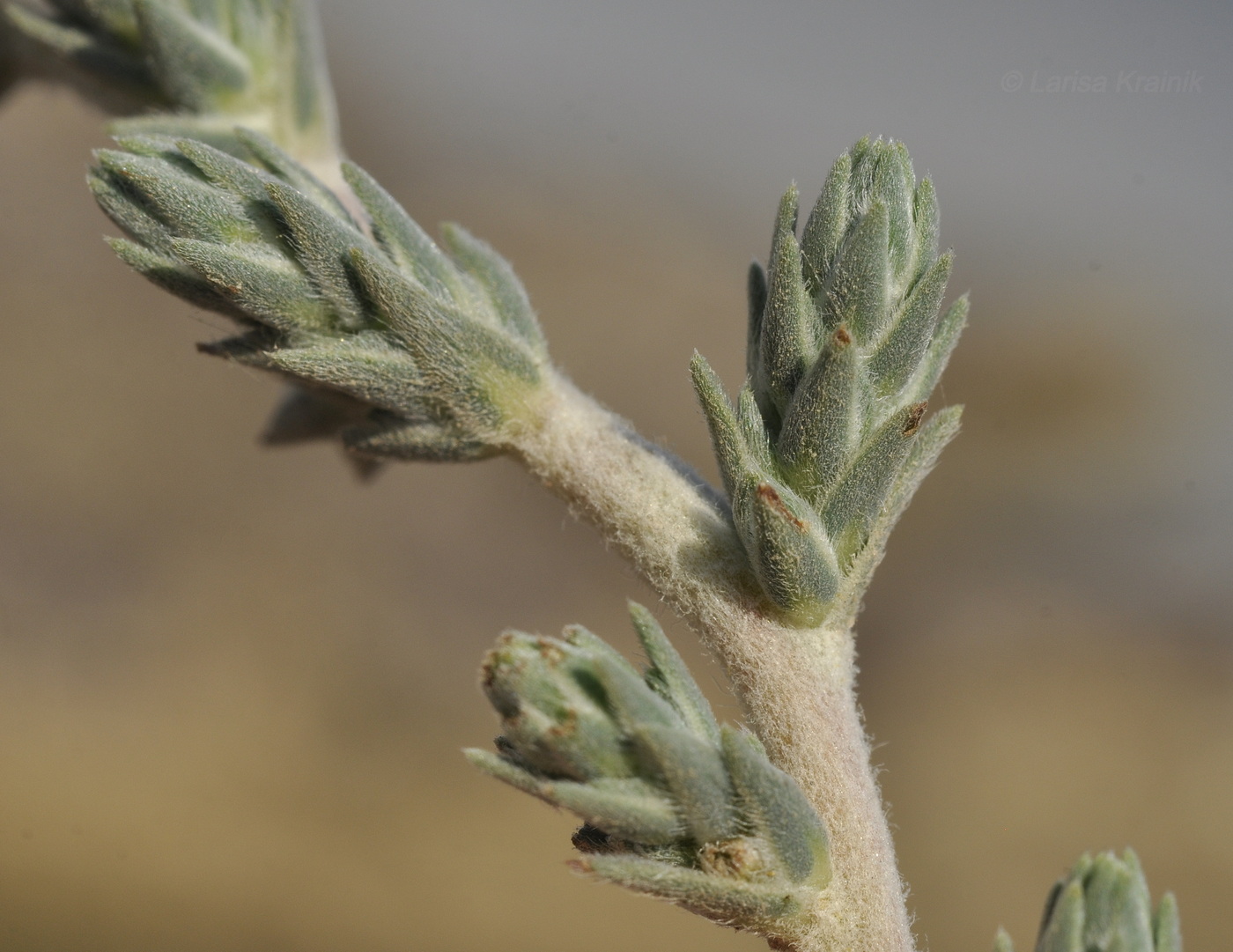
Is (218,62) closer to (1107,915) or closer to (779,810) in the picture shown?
(779,810)

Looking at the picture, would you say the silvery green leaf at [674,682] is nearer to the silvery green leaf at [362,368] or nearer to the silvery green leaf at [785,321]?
the silvery green leaf at [785,321]

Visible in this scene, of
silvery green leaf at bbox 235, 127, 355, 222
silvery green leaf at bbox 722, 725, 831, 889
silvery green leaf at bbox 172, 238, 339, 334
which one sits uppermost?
silvery green leaf at bbox 235, 127, 355, 222

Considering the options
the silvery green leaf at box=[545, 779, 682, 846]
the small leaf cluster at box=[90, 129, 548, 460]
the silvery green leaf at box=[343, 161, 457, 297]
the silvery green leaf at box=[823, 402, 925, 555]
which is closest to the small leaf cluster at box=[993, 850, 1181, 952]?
the silvery green leaf at box=[545, 779, 682, 846]

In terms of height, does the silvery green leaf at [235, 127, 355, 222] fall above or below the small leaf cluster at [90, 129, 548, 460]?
above

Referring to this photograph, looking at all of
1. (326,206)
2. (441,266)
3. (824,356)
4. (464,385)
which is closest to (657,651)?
(824,356)

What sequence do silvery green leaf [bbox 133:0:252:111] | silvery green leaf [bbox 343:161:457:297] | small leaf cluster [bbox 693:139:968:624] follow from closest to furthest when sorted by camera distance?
1. small leaf cluster [bbox 693:139:968:624]
2. silvery green leaf [bbox 343:161:457:297]
3. silvery green leaf [bbox 133:0:252:111]

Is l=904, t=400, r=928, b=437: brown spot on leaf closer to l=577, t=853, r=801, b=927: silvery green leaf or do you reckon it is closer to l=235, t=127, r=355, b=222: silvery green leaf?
l=577, t=853, r=801, b=927: silvery green leaf

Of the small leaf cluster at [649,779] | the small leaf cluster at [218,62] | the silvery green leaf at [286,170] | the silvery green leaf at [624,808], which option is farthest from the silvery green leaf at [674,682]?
the small leaf cluster at [218,62]
